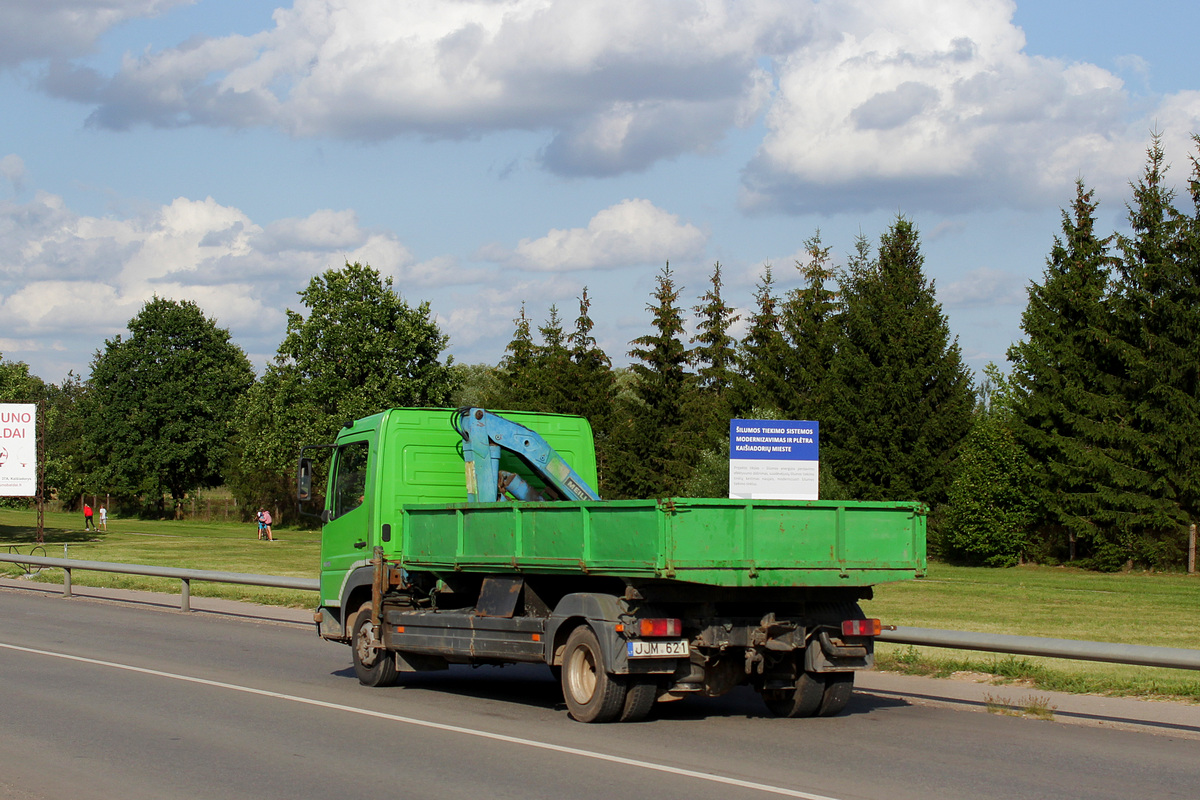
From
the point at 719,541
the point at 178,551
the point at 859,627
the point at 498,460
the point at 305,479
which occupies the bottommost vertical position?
the point at 178,551

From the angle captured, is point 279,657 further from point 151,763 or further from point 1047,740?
point 1047,740

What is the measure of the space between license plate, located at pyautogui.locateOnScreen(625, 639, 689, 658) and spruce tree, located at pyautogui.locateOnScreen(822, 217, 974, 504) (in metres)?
38.3

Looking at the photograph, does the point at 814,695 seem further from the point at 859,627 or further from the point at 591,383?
the point at 591,383

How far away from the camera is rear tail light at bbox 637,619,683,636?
32.1 ft

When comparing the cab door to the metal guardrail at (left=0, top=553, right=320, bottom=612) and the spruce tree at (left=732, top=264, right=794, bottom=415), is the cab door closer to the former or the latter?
the metal guardrail at (left=0, top=553, right=320, bottom=612)

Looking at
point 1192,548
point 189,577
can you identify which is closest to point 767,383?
point 1192,548

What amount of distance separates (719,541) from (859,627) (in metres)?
1.65

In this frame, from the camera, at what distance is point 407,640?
480 inches

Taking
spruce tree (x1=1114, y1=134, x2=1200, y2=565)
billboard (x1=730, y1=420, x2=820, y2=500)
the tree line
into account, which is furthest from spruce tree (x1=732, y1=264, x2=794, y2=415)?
billboard (x1=730, y1=420, x2=820, y2=500)

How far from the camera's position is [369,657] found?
12.8 metres

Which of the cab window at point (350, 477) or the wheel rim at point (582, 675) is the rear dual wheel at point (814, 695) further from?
the cab window at point (350, 477)

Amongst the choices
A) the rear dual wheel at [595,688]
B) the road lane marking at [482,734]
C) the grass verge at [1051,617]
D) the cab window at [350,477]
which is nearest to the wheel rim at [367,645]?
the road lane marking at [482,734]

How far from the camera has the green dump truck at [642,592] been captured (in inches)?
384

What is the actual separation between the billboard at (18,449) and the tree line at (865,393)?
18193 millimetres
